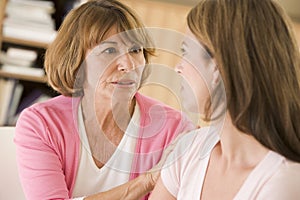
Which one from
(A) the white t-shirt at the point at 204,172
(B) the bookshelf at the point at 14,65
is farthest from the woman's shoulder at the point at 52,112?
(B) the bookshelf at the point at 14,65

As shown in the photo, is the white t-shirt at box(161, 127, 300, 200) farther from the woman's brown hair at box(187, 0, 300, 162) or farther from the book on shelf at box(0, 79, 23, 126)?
the book on shelf at box(0, 79, 23, 126)

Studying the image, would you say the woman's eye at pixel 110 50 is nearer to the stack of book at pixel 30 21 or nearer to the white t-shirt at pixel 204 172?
the white t-shirt at pixel 204 172

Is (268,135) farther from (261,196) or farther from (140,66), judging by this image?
(140,66)

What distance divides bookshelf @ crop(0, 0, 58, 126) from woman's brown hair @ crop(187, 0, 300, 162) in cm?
138

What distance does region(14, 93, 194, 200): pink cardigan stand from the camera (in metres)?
1.00

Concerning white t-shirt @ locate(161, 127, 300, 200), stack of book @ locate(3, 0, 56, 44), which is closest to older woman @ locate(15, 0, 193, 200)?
white t-shirt @ locate(161, 127, 300, 200)

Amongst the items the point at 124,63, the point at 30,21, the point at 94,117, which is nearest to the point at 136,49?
the point at 124,63

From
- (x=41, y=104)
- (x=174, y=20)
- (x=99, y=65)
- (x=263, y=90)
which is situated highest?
(x=263, y=90)

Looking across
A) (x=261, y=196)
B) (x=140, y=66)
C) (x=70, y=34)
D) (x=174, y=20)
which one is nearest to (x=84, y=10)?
(x=70, y=34)

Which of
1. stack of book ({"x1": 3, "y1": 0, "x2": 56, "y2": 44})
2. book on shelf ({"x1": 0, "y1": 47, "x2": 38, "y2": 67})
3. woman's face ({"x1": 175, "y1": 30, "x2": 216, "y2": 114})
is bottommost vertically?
book on shelf ({"x1": 0, "y1": 47, "x2": 38, "y2": 67})

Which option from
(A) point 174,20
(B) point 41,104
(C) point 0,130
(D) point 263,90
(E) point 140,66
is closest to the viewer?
(D) point 263,90

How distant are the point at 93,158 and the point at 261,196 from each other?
402mm

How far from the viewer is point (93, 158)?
3.44ft

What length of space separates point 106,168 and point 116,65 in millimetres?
195
